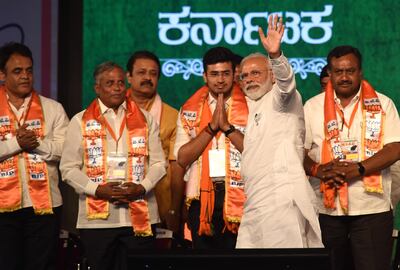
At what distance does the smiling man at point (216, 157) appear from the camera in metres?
5.71

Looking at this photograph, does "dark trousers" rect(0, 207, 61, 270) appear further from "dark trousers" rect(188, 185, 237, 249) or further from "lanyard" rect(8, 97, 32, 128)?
"dark trousers" rect(188, 185, 237, 249)

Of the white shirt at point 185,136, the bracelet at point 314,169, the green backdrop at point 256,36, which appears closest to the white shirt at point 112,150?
the white shirt at point 185,136

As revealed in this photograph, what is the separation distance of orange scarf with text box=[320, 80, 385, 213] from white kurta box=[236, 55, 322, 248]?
0.84m

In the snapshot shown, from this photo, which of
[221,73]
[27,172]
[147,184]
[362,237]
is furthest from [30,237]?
[362,237]

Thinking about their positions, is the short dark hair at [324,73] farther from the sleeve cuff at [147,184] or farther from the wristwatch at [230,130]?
the sleeve cuff at [147,184]

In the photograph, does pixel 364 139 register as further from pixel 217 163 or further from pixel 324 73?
pixel 324 73

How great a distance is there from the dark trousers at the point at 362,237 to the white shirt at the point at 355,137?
0.19 feet

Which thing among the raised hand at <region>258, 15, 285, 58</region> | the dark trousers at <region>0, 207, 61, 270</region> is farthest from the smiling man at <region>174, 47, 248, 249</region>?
the raised hand at <region>258, 15, 285, 58</region>

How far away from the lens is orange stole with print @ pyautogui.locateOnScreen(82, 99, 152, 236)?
5.79 metres

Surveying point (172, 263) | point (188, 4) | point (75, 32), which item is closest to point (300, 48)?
point (188, 4)

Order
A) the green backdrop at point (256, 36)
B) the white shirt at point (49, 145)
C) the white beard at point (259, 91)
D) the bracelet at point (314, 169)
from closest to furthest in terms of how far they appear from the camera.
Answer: the white beard at point (259, 91) → the bracelet at point (314, 169) → the white shirt at point (49, 145) → the green backdrop at point (256, 36)

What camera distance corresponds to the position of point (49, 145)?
602 centimetres

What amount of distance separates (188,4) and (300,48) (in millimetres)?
968

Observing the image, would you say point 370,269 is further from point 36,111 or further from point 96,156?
point 36,111
